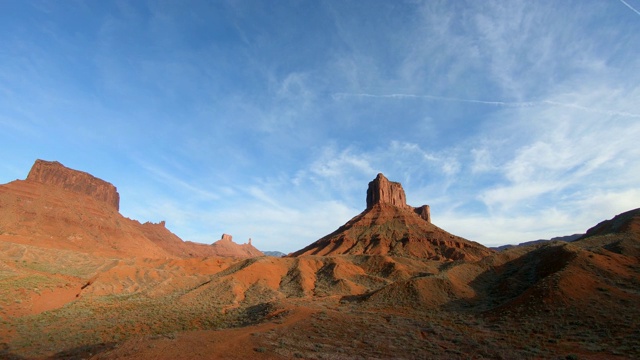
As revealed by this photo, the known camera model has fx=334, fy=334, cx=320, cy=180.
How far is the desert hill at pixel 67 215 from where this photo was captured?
320ft

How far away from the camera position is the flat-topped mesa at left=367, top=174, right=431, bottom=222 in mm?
132625

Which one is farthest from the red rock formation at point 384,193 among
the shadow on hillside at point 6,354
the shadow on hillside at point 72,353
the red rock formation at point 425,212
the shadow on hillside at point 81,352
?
the shadow on hillside at point 6,354

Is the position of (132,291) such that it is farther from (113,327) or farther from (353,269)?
(353,269)

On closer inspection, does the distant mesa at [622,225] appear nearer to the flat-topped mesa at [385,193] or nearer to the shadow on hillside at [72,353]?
the flat-topped mesa at [385,193]

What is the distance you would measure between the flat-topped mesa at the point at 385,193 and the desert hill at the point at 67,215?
87.0 m

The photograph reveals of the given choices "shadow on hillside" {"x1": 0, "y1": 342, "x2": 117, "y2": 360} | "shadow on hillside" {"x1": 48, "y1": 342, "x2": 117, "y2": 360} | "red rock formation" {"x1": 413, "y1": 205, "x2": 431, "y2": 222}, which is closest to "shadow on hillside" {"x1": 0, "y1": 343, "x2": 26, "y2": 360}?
"shadow on hillside" {"x1": 0, "y1": 342, "x2": 117, "y2": 360}

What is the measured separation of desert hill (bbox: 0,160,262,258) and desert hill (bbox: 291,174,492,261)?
68441 mm

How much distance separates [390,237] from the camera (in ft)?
337

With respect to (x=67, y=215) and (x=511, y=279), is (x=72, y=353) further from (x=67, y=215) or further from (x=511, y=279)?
(x=67, y=215)

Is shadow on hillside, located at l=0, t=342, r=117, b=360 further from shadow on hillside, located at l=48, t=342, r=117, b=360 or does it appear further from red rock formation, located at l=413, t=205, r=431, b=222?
red rock formation, located at l=413, t=205, r=431, b=222

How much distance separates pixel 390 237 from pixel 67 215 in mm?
109035

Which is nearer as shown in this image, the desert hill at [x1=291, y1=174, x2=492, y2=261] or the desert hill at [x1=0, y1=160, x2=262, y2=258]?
the desert hill at [x1=291, y1=174, x2=492, y2=261]

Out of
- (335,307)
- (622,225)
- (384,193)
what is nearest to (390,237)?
(384,193)

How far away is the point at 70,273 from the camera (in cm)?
6278
